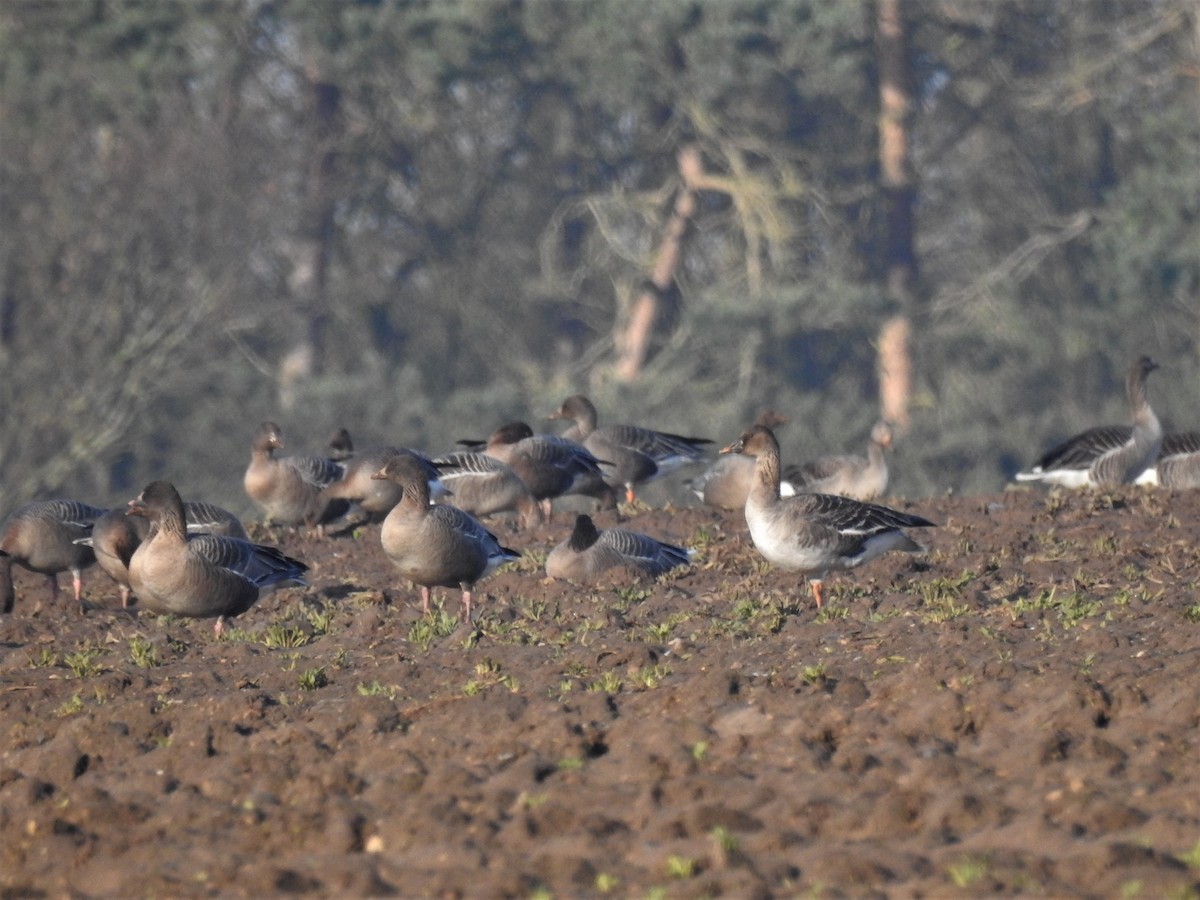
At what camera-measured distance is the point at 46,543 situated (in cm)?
1475

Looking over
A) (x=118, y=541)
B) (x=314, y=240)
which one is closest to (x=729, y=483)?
(x=118, y=541)

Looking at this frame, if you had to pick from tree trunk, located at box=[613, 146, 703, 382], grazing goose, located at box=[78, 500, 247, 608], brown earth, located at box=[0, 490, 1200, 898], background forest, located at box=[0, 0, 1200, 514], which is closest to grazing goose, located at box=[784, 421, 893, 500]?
brown earth, located at box=[0, 490, 1200, 898]

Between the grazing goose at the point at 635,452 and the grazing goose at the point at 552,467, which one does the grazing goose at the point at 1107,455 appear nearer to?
the grazing goose at the point at 635,452

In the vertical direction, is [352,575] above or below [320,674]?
below

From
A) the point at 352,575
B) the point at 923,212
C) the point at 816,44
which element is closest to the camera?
the point at 352,575

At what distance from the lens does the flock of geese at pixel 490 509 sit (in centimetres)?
1302

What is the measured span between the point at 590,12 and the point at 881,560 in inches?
1163

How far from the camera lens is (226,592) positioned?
13055 mm

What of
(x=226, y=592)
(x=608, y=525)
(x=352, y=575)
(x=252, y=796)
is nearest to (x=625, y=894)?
(x=252, y=796)

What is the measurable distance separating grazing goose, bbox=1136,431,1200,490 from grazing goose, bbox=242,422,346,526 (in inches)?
295

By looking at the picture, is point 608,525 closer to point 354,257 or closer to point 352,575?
point 352,575

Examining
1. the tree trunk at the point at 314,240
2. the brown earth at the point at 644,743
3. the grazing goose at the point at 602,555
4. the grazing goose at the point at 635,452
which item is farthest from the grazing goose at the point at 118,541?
the tree trunk at the point at 314,240

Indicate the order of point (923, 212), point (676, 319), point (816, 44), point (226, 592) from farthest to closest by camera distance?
1. point (923, 212)
2. point (676, 319)
3. point (816, 44)
4. point (226, 592)

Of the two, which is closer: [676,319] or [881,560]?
[881,560]
